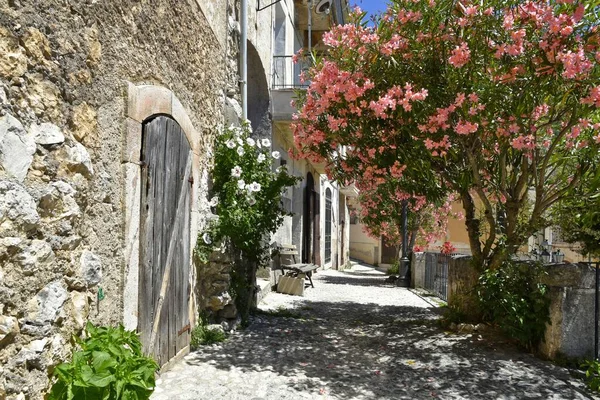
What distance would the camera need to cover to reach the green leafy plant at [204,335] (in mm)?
5111

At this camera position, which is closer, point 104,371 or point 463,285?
point 104,371

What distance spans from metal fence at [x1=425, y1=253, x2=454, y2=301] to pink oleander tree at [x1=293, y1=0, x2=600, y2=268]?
3305 millimetres

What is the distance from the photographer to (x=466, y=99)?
499 centimetres

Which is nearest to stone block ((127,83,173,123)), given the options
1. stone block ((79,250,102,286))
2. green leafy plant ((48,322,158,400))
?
stone block ((79,250,102,286))

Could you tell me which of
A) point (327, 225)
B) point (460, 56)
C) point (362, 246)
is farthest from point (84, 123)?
point (362, 246)

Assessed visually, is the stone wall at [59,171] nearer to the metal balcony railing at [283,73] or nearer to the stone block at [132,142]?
the stone block at [132,142]

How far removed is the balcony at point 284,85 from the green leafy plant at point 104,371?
20.3 feet

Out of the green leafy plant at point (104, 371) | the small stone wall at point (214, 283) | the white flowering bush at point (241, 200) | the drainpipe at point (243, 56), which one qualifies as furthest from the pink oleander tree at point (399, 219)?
the green leafy plant at point (104, 371)

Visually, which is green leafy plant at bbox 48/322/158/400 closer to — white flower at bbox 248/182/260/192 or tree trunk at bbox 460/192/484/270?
white flower at bbox 248/182/260/192

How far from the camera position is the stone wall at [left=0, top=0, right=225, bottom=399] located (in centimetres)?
226

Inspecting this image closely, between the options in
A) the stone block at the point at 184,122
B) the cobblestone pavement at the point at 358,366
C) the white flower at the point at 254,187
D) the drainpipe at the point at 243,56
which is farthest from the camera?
the drainpipe at the point at 243,56

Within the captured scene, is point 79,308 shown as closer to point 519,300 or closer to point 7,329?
point 7,329

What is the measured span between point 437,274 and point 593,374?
20.5 ft

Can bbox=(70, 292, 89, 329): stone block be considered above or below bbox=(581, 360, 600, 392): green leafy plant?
above
